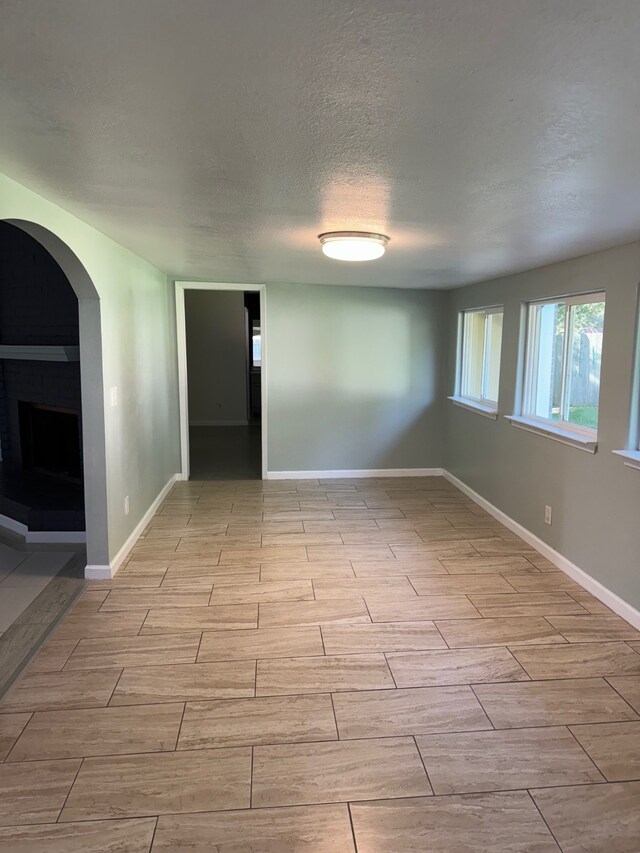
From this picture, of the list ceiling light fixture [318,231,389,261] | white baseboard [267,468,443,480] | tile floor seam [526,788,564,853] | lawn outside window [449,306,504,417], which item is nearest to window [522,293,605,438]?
lawn outside window [449,306,504,417]

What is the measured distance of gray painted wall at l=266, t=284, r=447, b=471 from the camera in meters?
5.61

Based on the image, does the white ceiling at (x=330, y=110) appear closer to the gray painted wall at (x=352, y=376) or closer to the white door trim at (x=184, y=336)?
the white door trim at (x=184, y=336)

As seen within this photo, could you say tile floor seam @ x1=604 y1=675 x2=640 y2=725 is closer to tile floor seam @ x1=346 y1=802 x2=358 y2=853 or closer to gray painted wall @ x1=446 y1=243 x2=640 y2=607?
gray painted wall @ x1=446 y1=243 x2=640 y2=607

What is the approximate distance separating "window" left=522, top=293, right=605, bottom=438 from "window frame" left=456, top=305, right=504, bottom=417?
0.44 meters

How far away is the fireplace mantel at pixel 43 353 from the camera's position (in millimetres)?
3744

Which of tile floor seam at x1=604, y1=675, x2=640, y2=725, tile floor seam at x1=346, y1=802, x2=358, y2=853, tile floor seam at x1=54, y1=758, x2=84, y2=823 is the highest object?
tile floor seam at x1=604, y1=675, x2=640, y2=725

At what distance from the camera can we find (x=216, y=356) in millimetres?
9062

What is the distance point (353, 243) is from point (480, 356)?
2.98 m

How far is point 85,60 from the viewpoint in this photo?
111 centimetres

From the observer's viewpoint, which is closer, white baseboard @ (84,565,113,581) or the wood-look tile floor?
the wood-look tile floor

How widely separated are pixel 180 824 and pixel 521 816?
1.06 metres

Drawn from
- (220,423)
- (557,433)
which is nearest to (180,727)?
(557,433)

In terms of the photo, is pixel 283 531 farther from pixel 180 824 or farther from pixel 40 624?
pixel 180 824

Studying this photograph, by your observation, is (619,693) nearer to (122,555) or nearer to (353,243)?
(353,243)
